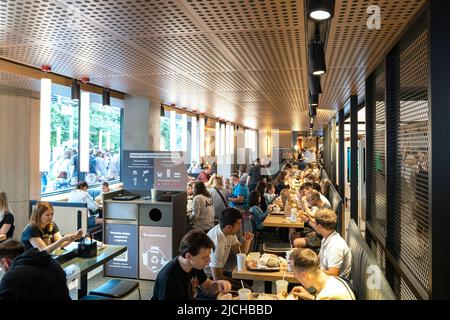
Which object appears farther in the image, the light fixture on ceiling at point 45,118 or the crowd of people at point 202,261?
the light fixture on ceiling at point 45,118

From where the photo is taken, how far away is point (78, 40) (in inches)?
112

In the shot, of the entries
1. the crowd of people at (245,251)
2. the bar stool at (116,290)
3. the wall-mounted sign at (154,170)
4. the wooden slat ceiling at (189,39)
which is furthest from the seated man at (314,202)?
the bar stool at (116,290)

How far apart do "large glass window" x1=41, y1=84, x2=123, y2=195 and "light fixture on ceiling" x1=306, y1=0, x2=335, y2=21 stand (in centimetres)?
510

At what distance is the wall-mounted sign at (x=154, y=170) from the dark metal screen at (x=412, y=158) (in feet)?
10.2

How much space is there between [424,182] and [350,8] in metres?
1.17

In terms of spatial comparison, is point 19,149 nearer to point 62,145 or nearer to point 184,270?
point 62,145

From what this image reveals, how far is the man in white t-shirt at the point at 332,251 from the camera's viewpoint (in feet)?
10.8

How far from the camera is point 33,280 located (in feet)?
8.09

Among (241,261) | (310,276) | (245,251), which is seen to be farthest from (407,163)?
(245,251)

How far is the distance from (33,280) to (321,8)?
242 centimetres

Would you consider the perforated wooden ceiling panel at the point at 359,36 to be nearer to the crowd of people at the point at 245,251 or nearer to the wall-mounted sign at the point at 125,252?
the crowd of people at the point at 245,251
